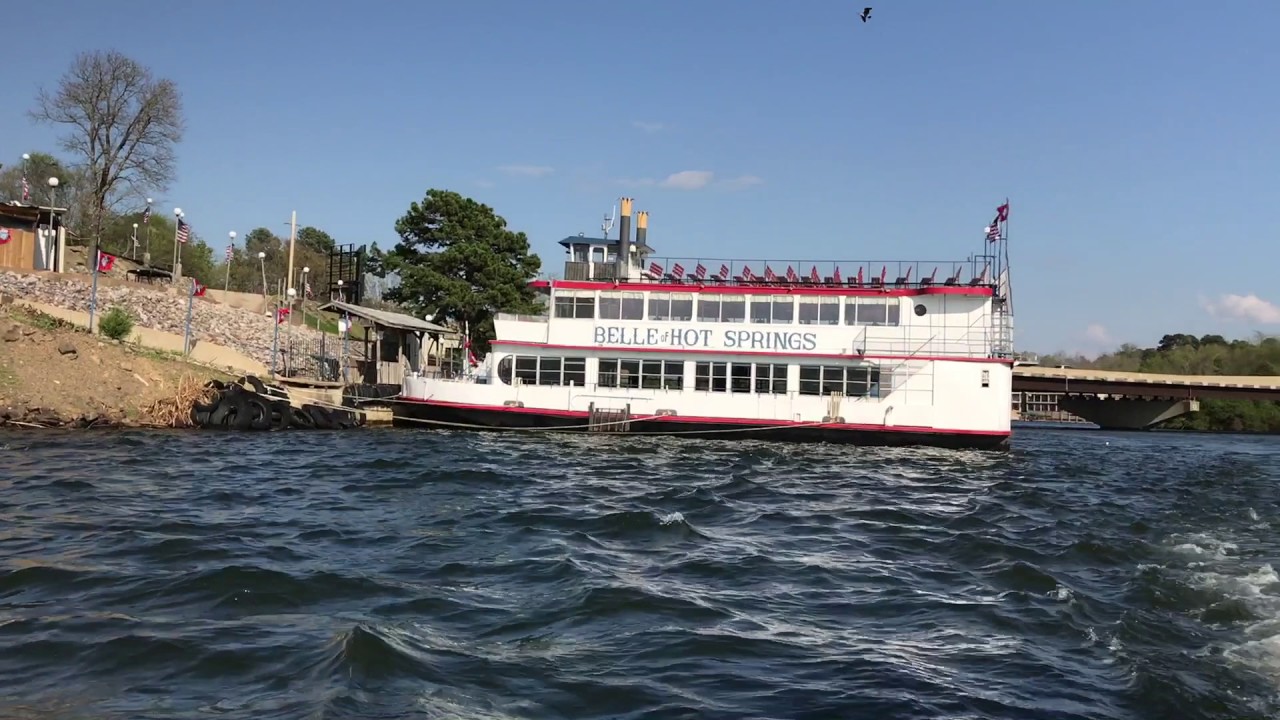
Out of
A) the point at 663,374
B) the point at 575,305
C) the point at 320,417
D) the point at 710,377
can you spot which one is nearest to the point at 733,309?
the point at 710,377

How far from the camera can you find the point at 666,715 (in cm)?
642

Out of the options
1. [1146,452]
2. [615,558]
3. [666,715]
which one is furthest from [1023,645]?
[1146,452]

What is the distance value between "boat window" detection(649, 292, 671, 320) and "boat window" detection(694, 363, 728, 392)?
6.49 feet

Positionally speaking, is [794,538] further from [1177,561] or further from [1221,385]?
[1221,385]

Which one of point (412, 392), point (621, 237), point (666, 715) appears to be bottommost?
point (666, 715)

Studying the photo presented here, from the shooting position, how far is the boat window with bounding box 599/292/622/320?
102 ft

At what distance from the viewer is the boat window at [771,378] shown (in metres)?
30.1

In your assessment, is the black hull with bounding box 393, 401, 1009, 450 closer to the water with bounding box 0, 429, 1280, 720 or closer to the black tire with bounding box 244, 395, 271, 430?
the black tire with bounding box 244, 395, 271, 430

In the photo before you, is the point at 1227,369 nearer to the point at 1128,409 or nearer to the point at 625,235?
the point at 1128,409

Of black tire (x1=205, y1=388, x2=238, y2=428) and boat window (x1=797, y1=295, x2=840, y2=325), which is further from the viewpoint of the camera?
boat window (x1=797, y1=295, x2=840, y2=325)

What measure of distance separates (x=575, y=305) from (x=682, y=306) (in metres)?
3.50

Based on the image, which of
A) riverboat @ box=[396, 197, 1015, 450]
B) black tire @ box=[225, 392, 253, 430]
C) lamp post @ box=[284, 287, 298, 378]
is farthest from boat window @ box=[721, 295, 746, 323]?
lamp post @ box=[284, 287, 298, 378]

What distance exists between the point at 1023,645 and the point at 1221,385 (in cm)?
6147

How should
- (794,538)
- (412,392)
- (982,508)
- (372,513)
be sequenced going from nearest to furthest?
(794,538) → (372,513) → (982,508) → (412,392)
